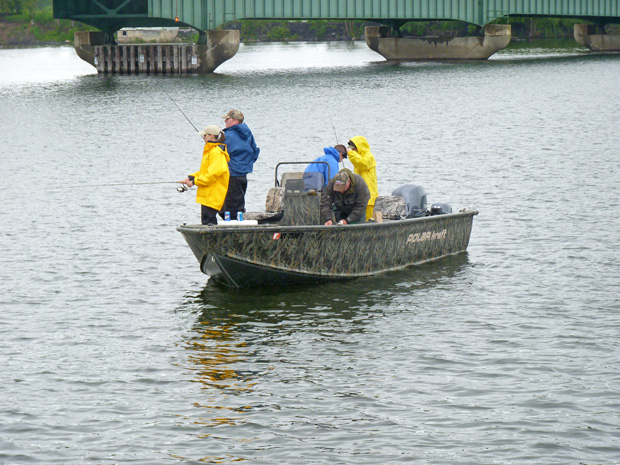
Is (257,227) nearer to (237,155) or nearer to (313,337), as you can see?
(237,155)

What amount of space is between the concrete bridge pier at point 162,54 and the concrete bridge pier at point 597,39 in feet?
135

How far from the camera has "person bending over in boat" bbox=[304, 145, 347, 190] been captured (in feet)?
50.8

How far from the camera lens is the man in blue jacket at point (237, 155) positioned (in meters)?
15.9

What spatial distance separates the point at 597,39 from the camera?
325 feet

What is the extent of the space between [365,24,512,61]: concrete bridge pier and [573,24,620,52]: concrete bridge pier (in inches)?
604

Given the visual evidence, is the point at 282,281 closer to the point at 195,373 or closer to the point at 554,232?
the point at 195,373

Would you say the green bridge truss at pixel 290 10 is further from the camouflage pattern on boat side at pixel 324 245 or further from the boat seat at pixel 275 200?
the camouflage pattern on boat side at pixel 324 245

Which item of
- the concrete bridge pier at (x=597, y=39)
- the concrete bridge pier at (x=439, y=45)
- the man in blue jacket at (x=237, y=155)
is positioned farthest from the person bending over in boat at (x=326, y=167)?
the concrete bridge pier at (x=597, y=39)

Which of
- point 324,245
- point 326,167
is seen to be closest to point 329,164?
point 326,167

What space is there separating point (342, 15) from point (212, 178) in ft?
210

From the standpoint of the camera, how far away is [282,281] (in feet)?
49.9

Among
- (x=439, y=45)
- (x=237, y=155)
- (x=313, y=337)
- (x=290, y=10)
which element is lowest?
(x=313, y=337)

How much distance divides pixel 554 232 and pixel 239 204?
23.1 feet

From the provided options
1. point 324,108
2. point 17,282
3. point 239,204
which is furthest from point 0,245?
point 324,108
